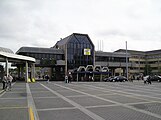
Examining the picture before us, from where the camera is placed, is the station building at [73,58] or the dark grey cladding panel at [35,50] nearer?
the dark grey cladding panel at [35,50]

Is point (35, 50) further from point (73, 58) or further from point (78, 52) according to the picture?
point (78, 52)

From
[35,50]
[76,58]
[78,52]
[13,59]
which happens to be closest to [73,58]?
[76,58]

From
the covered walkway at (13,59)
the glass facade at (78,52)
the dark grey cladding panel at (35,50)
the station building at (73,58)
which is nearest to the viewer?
the covered walkway at (13,59)

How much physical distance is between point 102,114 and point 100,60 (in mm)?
60343

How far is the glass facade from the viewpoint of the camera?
63.3m

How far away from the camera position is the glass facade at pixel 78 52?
6334 cm

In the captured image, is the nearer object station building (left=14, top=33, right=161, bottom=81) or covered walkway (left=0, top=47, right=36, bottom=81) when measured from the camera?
covered walkway (left=0, top=47, right=36, bottom=81)

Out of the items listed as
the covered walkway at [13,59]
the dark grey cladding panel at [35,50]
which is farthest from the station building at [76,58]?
the covered walkway at [13,59]

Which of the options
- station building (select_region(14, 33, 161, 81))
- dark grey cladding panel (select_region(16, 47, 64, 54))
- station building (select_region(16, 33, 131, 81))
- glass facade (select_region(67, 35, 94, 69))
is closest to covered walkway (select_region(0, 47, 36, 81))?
dark grey cladding panel (select_region(16, 47, 64, 54))

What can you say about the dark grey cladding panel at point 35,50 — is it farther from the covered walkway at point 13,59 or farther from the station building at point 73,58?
the covered walkway at point 13,59

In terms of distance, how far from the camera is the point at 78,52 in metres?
64.6

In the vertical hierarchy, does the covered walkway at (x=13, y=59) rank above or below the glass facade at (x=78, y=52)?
below

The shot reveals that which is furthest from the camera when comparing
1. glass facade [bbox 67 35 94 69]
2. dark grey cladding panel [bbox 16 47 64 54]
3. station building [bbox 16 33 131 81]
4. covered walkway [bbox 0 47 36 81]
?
glass facade [bbox 67 35 94 69]

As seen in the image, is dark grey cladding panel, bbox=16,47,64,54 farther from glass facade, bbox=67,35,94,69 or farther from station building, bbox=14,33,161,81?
glass facade, bbox=67,35,94,69
